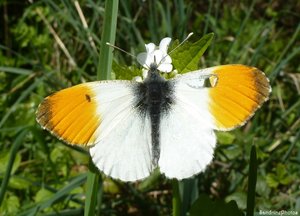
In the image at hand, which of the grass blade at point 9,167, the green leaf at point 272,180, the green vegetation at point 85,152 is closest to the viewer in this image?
the grass blade at point 9,167

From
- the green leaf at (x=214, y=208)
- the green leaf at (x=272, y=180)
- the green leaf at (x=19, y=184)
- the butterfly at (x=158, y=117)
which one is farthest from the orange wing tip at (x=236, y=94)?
the green leaf at (x=19, y=184)

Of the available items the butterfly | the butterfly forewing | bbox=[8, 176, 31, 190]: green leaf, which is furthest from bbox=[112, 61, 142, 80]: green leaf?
bbox=[8, 176, 31, 190]: green leaf

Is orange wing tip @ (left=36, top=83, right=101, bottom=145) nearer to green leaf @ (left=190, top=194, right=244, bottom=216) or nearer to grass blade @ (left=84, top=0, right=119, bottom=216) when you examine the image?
grass blade @ (left=84, top=0, right=119, bottom=216)

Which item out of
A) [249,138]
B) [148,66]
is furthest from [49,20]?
[148,66]

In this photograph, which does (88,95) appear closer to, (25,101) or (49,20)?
(25,101)

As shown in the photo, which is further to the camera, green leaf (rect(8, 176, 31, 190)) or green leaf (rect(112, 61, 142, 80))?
green leaf (rect(8, 176, 31, 190))

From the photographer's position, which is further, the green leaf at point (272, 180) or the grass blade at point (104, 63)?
the green leaf at point (272, 180)

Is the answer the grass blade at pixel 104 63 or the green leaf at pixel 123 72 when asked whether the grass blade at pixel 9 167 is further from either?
the green leaf at pixel 123 72
